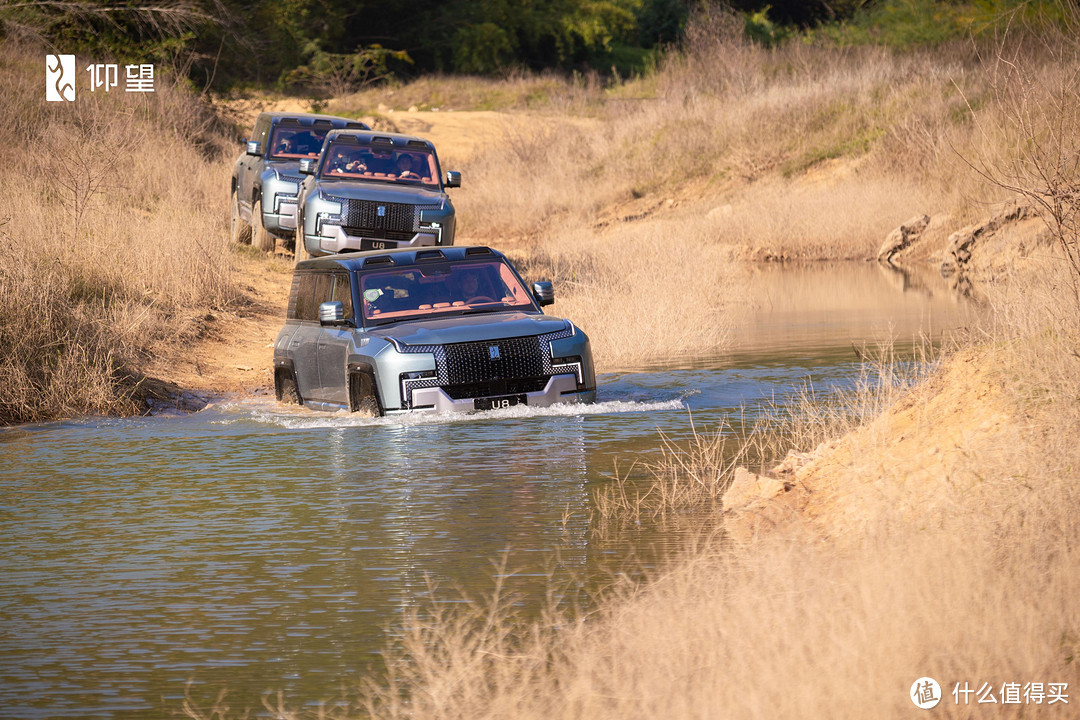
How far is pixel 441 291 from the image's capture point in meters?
13.7

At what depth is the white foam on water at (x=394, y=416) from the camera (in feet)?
41.1

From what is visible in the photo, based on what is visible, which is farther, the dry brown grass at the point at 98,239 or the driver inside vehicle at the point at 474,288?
the dry brown grass at the point at 98,239

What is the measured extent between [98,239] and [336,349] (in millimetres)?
8533

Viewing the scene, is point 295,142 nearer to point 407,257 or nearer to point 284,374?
point 284,374

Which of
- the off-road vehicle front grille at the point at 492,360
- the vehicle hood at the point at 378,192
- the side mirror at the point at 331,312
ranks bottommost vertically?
the off-road vehicle front grille at the point at 492,360

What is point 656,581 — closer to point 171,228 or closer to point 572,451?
point 572,451

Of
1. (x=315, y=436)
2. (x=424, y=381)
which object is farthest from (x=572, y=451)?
(x=315, y=436)

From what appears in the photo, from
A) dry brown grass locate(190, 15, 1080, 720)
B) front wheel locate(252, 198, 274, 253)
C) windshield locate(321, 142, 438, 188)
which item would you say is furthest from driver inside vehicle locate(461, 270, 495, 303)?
front wheel locate(252, 198, 274, 253)

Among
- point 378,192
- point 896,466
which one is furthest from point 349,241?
point 896,466

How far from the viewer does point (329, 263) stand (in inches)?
553

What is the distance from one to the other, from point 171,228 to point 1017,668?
1862 centimetres

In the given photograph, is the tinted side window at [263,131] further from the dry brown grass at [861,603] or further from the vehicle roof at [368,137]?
the dry brown grass at [861,603]

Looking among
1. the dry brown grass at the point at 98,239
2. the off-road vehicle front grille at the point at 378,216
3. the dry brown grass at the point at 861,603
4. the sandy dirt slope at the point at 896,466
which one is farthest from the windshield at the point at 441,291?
the off-road vehicle front grille at the point at 378,216

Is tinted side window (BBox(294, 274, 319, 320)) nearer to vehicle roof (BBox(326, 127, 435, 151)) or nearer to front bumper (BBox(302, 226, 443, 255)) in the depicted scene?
front bumper (BBox(302, 226, 443, 255))
